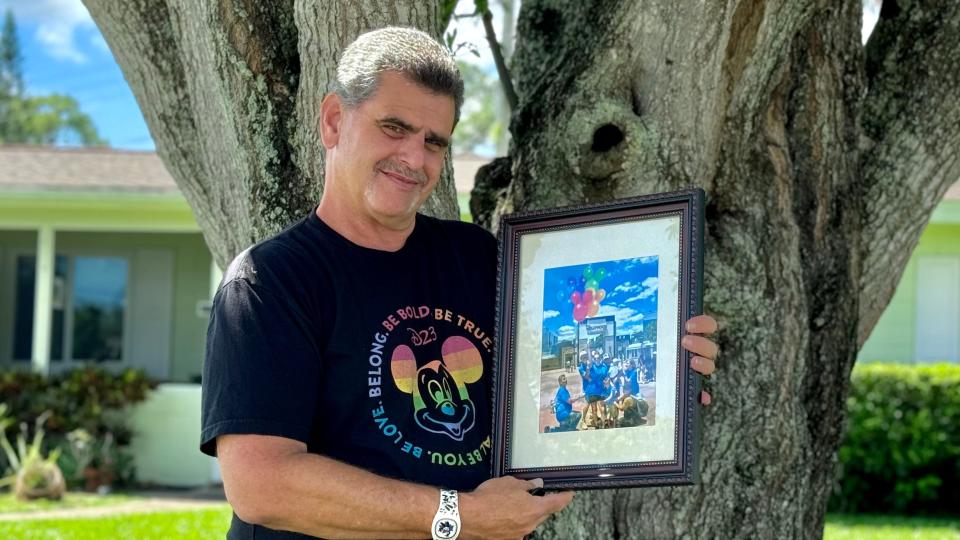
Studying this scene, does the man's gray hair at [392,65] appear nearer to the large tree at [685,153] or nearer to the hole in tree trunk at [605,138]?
the large tree at [685,153]

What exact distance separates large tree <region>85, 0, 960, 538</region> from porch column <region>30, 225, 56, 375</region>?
12183 millimetres

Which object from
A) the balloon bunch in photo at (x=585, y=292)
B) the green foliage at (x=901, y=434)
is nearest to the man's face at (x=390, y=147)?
the balloon bunch in photo at (x=585, y=292)

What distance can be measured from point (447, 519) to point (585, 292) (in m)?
0.66

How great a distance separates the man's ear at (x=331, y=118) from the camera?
2701 millimetres

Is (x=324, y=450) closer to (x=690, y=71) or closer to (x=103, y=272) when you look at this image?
(x=690, y=71)

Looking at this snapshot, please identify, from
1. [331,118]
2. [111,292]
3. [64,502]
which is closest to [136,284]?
[111,292]

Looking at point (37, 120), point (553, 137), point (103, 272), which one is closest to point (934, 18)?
point (553, 137)

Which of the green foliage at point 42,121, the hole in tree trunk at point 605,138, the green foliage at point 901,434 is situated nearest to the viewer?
the hole in tree trunk at point 605,138

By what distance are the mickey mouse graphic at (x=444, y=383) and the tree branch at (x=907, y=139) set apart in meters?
2.00

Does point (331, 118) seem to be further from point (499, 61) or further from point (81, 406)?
point (81, 406)

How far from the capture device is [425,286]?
2.74 meters

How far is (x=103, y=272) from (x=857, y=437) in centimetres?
1041

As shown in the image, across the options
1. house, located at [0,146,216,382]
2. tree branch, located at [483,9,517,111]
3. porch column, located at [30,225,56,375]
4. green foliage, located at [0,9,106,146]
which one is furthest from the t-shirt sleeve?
green foliage, located at [0,9,106,146]

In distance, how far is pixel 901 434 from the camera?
12.4 m
